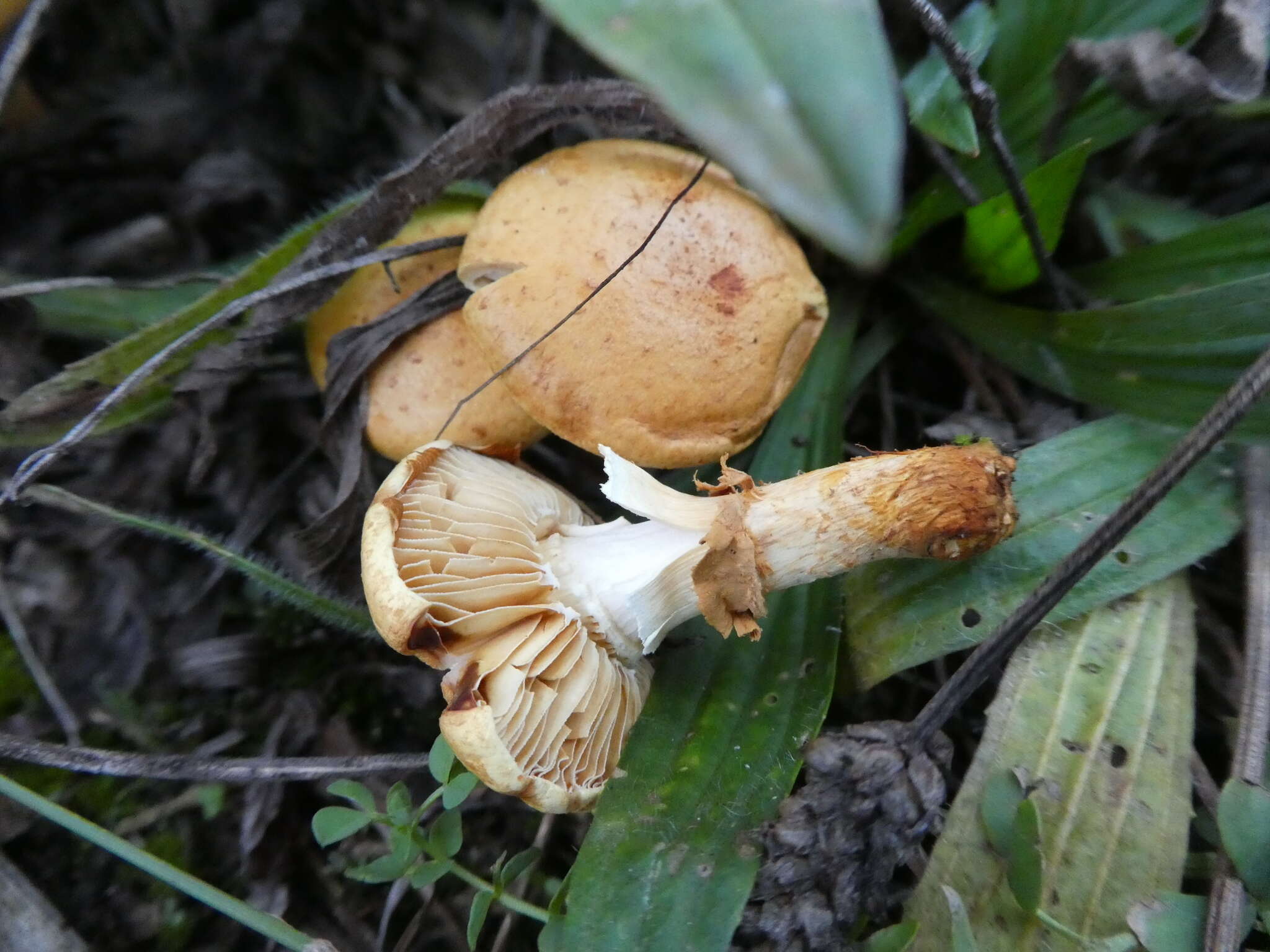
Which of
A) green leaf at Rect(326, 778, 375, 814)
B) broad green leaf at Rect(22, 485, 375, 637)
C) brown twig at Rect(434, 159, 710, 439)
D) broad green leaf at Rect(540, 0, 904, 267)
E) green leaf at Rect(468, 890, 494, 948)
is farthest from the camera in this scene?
broad green leaf at Rect(22, 485, 375, 637)

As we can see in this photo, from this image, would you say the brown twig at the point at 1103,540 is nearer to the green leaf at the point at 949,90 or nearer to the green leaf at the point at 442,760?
the green leaf at the point at 949,90

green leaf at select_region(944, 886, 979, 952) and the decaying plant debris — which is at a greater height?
the decaying plant debris

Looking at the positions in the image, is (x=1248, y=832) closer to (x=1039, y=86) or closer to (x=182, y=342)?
(x=1039, y=86)

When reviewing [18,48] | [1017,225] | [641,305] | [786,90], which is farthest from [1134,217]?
[18,48]

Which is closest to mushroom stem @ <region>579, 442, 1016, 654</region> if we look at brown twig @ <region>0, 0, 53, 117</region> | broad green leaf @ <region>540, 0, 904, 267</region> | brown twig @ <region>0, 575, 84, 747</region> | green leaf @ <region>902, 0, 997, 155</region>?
green leaf @ <region>902, 0, 997, 155</region>

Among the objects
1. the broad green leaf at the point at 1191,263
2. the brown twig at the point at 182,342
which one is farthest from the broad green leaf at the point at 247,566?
the broad green leaf at the point at 1191,263

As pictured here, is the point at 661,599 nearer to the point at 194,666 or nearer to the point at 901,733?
the point at 901,733

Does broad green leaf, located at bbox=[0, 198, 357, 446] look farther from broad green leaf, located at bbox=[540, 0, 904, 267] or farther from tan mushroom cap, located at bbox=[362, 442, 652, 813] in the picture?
broad green leaf, located at bbox=[540, 0, 904, 267]
